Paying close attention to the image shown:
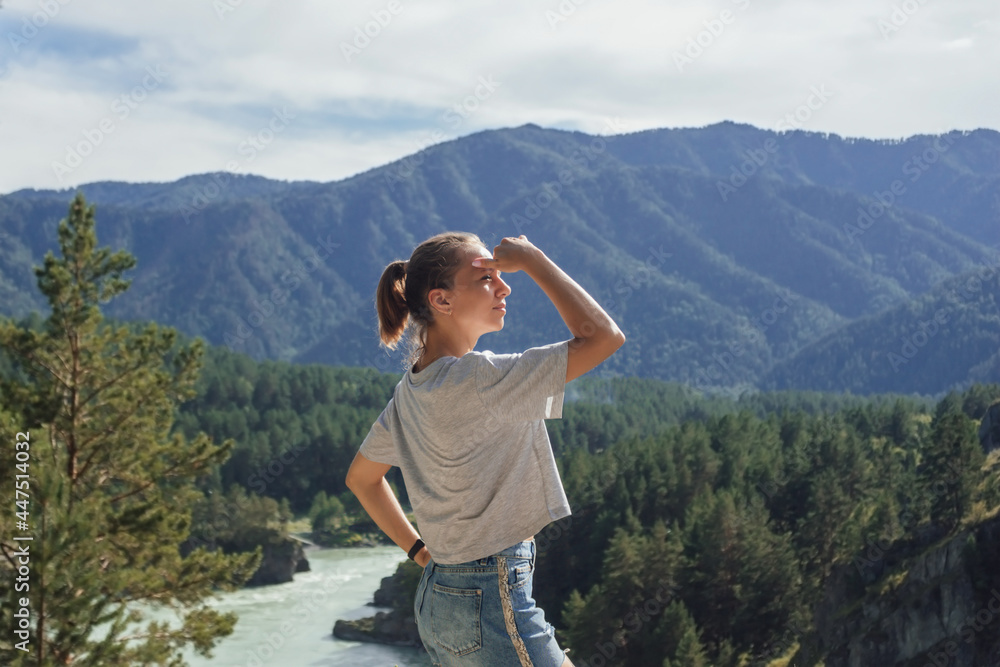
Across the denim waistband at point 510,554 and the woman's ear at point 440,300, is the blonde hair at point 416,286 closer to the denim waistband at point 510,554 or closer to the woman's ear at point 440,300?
the woman's ear at point 440,300

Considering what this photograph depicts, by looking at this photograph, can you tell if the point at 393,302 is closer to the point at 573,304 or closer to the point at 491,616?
the point at 573,304

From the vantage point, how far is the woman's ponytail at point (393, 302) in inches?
163

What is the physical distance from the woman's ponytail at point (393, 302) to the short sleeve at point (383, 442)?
304mm

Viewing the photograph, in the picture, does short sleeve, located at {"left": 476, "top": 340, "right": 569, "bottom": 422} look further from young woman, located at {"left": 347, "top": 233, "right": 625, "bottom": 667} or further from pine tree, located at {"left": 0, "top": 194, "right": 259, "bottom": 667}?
pine tree, located at {"left": 0, "top": 194, "right": 259, "bottom": 667}

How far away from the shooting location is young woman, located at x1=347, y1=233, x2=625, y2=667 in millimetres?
3510

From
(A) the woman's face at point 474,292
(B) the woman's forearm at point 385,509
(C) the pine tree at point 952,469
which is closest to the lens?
(A) the woman's face at point 474,292

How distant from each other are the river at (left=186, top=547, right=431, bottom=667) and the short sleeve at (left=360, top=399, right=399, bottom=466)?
112 feet

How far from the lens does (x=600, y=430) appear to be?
10800 centimetres

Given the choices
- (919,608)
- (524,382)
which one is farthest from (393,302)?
(919,608)

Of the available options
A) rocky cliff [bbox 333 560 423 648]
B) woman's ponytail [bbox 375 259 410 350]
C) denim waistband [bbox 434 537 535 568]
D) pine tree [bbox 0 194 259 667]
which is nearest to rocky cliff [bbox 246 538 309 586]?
rocky cliff [bbox 333 560 423 648]

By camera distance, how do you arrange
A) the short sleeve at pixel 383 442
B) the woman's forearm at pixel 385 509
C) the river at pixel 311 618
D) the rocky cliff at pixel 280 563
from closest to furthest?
the short sleeve at pixel 383 442 < the woman's forearm at pixel 385 509 < the river at pixel 311 618 < the rocky cliff at pixel 280 563

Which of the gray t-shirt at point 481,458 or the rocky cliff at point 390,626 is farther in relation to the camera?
the rocky cliff at point 390,626

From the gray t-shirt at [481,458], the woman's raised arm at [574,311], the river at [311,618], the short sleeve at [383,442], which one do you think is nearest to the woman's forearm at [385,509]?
the short sleeve at [383,442]

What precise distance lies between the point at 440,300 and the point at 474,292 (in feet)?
0.45
